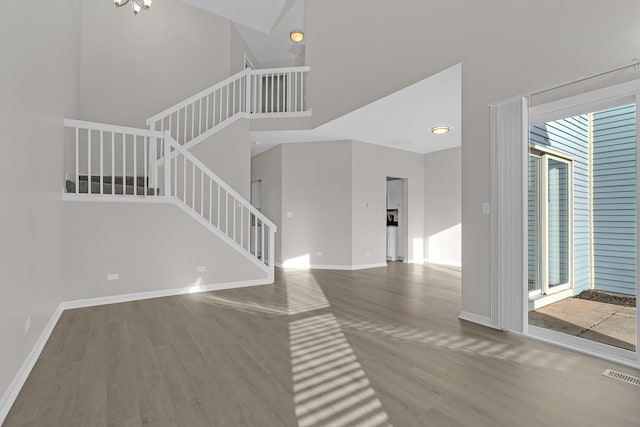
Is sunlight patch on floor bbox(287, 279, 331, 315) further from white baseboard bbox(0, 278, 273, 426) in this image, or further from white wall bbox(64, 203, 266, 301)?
white wall bbox(64, 203, 266, 301)

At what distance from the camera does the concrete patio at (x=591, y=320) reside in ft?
8.30

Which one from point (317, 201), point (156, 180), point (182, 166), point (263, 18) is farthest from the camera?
point (317, 201)

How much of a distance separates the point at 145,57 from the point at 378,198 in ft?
18.5

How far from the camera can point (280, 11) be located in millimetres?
7191

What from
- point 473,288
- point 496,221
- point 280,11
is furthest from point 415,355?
point 280,11

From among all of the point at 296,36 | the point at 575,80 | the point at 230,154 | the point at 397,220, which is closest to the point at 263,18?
the point at 296,36

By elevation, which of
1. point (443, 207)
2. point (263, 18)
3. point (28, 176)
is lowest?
point (443, 207)

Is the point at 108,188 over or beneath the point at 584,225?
over

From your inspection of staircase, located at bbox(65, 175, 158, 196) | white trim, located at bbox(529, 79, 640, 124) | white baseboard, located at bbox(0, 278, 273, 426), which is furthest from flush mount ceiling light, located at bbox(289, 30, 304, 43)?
white trim, located at bbox(529, 79, 640, 124)

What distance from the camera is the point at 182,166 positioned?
5.44 m

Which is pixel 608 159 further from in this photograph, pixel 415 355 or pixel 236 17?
pixel 236 17

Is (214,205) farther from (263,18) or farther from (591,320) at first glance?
(591,320)

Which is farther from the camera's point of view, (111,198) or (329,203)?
(329,203)

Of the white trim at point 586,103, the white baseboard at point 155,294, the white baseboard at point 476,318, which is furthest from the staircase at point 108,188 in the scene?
the white trim at point 586,103
